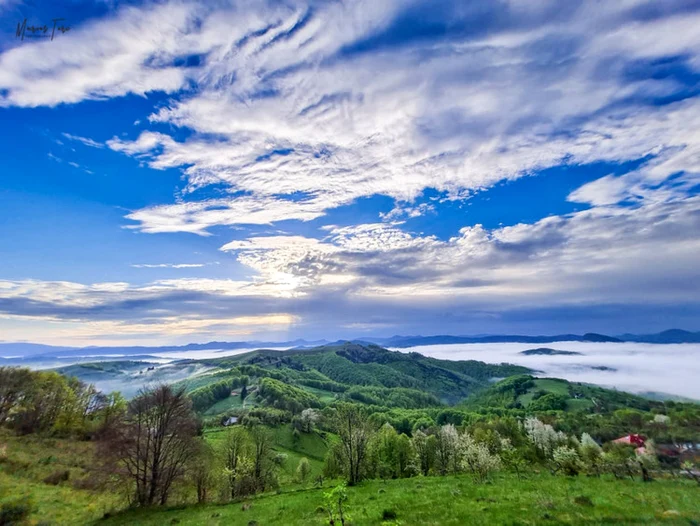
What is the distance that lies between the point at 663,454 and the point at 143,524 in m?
89.6

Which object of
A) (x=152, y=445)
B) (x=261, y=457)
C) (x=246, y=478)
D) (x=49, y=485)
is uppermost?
(x=152, y=445)

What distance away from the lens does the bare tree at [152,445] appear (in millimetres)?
32219

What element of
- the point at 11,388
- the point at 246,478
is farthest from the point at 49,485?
the point at 11,388

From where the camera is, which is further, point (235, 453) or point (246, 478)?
point (235, 453)

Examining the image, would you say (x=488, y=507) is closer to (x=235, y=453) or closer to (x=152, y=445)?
(x=152, y=445)

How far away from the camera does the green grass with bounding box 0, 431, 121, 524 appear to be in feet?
93.5

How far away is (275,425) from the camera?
510 feet

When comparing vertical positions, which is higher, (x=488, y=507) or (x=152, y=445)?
(x=488, y=507)

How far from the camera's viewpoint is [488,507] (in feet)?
62.8

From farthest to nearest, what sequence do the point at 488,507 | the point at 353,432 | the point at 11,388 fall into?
the point at 11,388
the point at 353,432
the point at 488,507

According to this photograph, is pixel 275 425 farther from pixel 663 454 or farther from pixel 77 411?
pixel 663 454

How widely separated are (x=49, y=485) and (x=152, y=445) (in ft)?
47.2

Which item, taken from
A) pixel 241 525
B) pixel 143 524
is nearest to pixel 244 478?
pixel 143 524

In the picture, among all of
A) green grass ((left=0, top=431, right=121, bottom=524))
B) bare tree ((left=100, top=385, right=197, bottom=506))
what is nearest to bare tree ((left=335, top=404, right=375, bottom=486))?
bare tree ((left=100, top=385, right=197, bottom=506))
